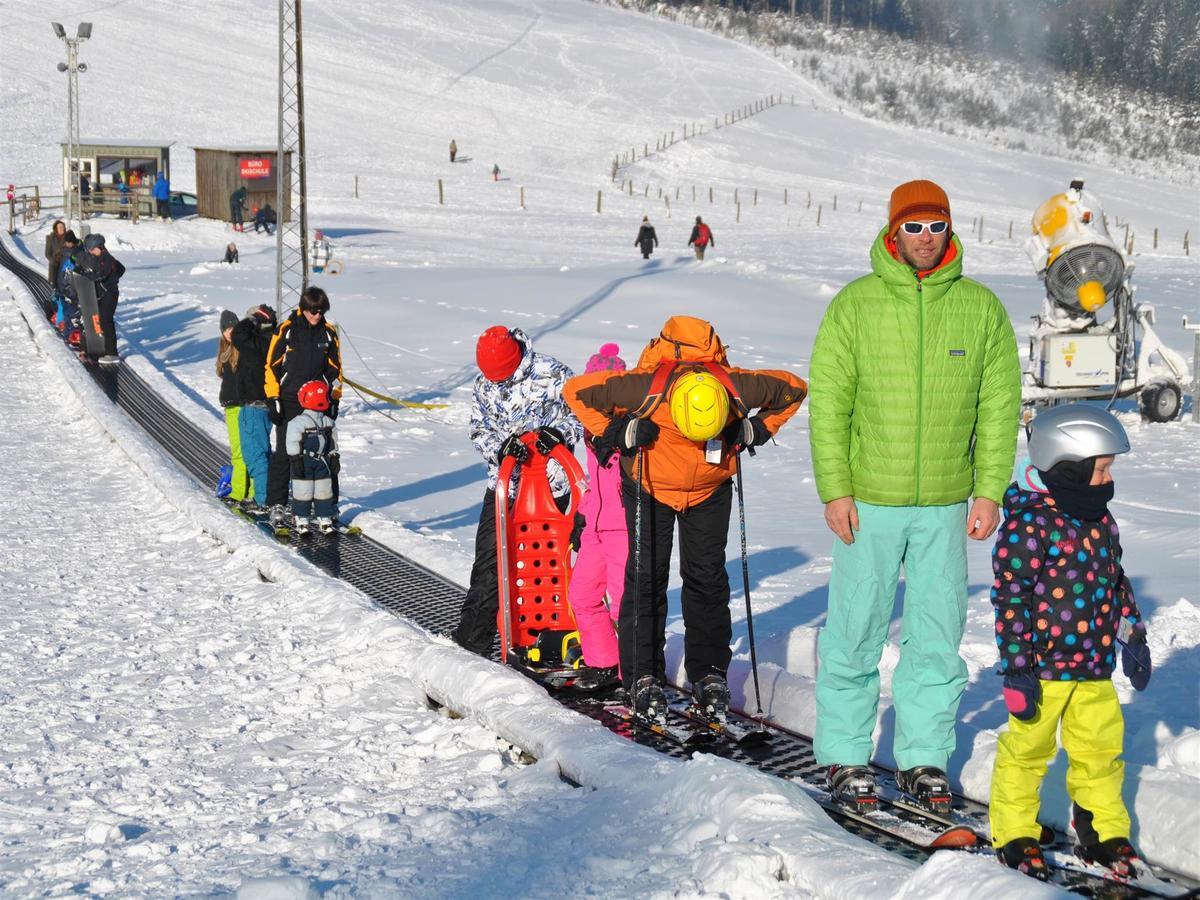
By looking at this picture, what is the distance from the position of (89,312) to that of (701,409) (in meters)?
14.6

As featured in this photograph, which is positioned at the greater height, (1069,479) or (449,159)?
(449,159)

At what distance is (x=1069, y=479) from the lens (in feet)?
12.8

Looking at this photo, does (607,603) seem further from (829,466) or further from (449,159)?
(449,159)

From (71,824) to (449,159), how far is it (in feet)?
184

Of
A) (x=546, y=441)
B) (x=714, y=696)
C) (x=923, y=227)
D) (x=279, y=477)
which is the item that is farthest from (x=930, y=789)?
(x=279, y=477)

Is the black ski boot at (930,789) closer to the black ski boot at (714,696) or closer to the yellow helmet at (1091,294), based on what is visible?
the black ski boot at (714,696)

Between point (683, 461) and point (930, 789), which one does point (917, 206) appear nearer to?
point (683, 461)

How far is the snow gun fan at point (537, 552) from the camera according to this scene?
646 centimetres

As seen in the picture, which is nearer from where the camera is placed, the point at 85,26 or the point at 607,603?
the point at 607,603

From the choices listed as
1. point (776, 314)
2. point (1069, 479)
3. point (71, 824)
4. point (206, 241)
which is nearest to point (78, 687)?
point (71, 824)

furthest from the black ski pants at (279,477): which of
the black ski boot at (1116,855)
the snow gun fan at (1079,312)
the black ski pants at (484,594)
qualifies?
the snow gun fan at (1079,312)

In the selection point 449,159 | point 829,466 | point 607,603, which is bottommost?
point 607,603

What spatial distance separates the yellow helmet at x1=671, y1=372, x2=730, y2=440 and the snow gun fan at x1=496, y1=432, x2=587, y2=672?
4.42 ft

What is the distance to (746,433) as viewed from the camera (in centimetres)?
530
